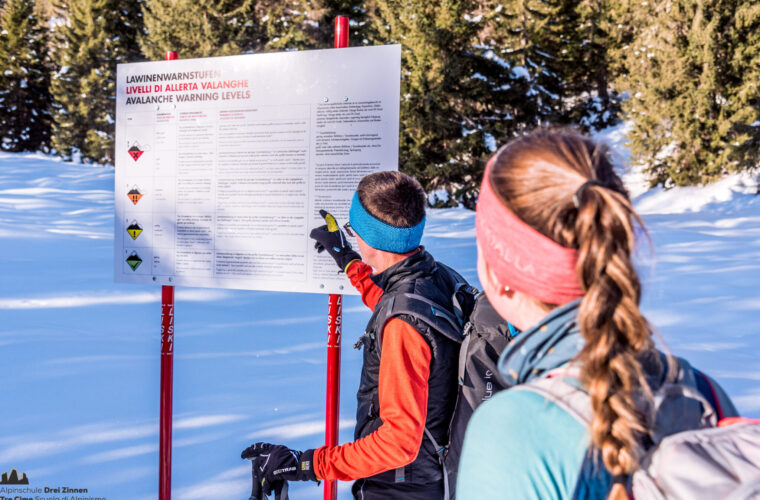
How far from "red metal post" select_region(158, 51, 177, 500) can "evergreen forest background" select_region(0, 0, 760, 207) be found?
9.50 m

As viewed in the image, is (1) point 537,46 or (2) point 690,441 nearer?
(2) point 690,441

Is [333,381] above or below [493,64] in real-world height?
below

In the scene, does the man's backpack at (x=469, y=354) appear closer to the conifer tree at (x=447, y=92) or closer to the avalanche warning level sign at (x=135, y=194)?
the avalanche warning level sign at (x=135, y=194)

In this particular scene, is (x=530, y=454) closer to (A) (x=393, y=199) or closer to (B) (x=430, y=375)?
(B) (x=430, y=375)

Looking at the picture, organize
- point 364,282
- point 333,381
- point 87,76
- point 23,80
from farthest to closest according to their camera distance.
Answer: point 23,80 → point 87,76 → point 333,381 → point 364,282

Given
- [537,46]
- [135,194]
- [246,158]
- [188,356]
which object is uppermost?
[537,46]

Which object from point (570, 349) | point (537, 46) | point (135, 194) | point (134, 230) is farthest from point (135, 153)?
point (537, 46)

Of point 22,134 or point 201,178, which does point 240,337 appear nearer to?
point 201,178

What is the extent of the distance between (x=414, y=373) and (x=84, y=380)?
12.8 feet

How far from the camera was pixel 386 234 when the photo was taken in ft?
6.27

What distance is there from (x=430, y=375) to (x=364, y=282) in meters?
0.81

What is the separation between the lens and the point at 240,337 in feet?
19.5

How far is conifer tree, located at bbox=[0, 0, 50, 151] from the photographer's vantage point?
2880 cm

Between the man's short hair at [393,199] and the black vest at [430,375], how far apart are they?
5.3 inches
